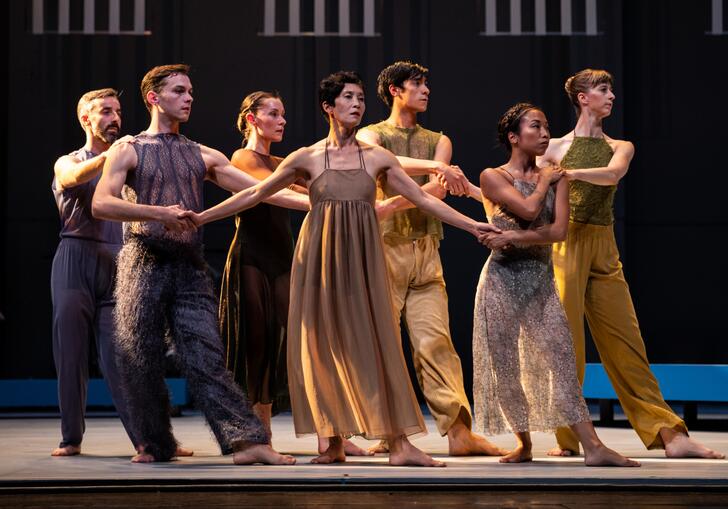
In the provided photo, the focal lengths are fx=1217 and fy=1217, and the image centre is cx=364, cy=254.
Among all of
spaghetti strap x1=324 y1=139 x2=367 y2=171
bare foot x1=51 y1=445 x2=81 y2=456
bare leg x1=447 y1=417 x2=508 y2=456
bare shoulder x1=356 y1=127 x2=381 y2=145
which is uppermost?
bare shoulder x1=356 y1=127 x2=381 y2=145

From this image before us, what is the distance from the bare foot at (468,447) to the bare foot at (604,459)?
2.27ft

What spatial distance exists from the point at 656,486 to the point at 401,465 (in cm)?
111

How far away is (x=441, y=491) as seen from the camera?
12.6 ft

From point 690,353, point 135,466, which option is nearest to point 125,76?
point 690,353

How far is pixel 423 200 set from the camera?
15.9 feet

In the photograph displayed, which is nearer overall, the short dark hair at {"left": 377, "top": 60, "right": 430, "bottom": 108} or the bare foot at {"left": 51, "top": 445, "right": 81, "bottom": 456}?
the bare foot at {"left": 51, "top": 445, "right": 81, "bottom": 456}

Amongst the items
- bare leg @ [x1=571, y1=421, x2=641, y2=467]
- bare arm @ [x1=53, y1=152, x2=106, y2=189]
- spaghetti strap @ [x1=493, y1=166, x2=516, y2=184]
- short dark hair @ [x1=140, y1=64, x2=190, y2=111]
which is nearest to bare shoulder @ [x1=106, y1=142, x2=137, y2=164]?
short dark hair @ [x1=140, y1=64, x2=190, y2=111]

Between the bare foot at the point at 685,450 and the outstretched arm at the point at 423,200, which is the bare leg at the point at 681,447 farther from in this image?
the outstretched arm at the point at 423,200

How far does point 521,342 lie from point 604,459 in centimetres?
59

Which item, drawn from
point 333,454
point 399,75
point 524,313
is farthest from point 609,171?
point 333,454

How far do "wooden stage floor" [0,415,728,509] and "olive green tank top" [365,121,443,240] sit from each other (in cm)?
102

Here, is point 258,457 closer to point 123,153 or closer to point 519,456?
point 519,456

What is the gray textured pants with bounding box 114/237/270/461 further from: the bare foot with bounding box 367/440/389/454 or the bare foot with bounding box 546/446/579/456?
the bare foot with bounding box 546/446/579/456

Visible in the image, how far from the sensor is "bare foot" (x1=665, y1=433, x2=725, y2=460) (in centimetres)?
504
